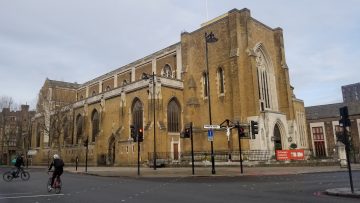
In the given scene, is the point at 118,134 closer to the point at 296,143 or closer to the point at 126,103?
the point at 126,103

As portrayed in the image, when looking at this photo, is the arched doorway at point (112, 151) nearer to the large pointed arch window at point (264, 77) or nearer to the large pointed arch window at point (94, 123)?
the large pointed arch window at point (94, 123)

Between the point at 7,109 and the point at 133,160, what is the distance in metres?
39.4

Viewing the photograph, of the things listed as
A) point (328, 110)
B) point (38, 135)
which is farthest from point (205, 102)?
point (38, 135)

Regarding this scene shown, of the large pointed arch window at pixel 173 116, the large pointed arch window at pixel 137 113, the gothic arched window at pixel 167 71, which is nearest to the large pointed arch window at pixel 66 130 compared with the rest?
the large pointed arch window at pixel 137 113

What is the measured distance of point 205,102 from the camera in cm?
3938

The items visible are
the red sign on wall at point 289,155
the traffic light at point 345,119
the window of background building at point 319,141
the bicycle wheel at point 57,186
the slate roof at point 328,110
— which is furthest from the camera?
the window of background building at point 319,141

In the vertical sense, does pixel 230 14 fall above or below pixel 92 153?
above

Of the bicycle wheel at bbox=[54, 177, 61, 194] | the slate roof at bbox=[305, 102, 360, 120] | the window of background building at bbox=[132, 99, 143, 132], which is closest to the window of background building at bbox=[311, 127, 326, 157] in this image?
the slate roof at bbox=[305, 102, 360, 120]

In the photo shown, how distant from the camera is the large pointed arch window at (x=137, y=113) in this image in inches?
1567

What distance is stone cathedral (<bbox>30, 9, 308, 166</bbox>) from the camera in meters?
35.0

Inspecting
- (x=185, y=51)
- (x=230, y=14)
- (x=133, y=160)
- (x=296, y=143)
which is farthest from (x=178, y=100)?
(x=296, y=143)

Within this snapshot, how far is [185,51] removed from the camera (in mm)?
42000

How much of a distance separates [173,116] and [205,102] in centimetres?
431

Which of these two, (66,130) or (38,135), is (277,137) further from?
(38,135)
